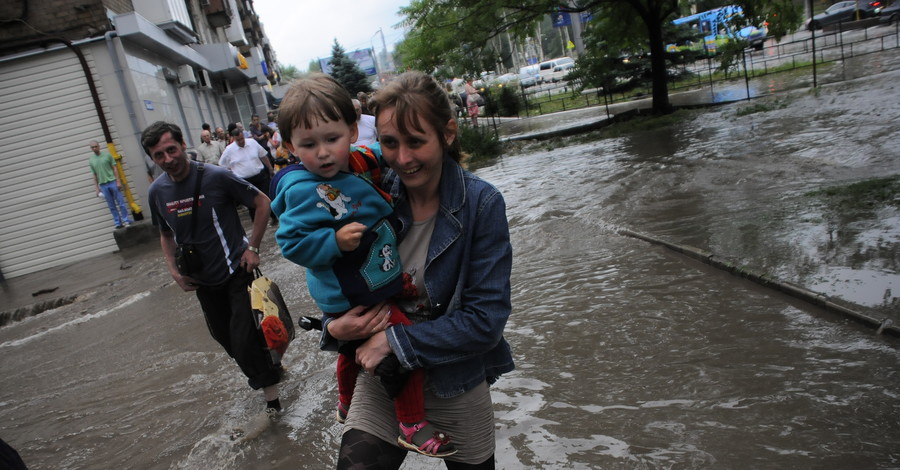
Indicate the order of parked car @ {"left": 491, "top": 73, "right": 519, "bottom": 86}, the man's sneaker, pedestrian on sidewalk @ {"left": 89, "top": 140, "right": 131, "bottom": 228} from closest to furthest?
1. the man's sneaker
2. pedestrian on sidewalk @ {"left": 89, "top": 140, "right": 131, "bottom": 228}
3. parked car @ {"left": 491, "top": 73, "right": 519, "bottom": 86}

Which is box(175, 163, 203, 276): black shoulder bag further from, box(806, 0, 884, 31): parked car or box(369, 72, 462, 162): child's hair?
box(806, 0, 884, 31): parked car

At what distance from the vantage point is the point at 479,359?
2.34 meters

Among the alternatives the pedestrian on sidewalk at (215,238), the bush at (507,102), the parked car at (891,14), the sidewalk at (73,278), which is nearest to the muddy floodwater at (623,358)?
the pedestrian on sidewalk at (215,238)

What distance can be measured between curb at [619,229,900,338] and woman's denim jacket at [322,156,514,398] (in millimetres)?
3117

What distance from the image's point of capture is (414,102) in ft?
6.86

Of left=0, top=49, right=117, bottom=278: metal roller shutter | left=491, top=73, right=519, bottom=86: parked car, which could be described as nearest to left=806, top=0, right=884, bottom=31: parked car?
left=491, top=73, right=519, bottom=86: parked car

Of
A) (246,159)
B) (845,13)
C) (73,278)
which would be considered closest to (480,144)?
(246,159)

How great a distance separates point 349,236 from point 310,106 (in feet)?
1.46

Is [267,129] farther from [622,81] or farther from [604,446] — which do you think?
[622,81]

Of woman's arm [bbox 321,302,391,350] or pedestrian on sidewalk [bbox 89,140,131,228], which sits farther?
pedestrian on sidewalk [bbox 89,140,131,228]

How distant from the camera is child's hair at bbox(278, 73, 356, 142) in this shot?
213 cm

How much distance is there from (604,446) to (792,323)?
6.06ft

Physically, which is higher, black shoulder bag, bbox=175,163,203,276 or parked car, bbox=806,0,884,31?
parked car, bbox=806,0,884,31

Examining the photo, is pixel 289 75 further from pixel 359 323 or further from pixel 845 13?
pixel 359 323
